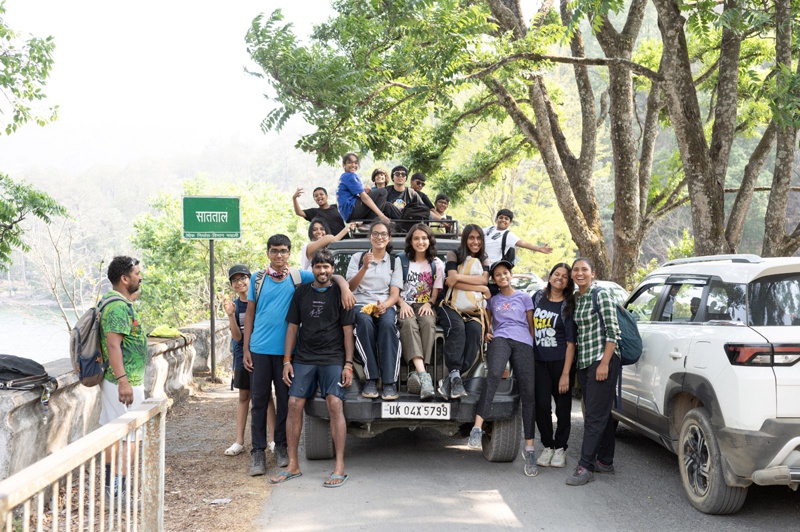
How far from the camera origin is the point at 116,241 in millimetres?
67312

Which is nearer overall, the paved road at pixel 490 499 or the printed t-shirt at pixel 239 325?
the paved road at pixel 490 499

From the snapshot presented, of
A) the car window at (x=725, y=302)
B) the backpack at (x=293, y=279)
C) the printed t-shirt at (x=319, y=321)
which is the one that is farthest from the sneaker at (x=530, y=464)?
the backpack at (x=293, y=279)

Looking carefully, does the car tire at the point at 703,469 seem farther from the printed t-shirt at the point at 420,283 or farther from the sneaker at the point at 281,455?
the sneaker at the point at 281,455

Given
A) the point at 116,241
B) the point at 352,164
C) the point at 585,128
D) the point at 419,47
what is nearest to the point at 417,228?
the point at 352,164

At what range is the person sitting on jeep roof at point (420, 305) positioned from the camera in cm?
672

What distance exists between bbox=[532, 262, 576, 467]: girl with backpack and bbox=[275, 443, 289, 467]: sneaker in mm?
2322

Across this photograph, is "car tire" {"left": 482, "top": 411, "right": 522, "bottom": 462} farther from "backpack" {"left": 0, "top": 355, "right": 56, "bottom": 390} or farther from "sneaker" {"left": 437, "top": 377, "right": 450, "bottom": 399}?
"backpack" {"left": 0, "top": 355, "right": 56, "bottom": 390}

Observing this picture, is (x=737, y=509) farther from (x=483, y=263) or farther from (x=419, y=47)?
(x=419, y=47)

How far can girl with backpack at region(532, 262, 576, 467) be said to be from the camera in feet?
22.4

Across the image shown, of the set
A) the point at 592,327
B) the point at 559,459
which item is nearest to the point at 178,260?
the point at 559,459

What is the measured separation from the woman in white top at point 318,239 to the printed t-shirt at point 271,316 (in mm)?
1308

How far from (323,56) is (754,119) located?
1089 centimetres

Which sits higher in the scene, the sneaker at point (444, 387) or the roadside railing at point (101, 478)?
the roadside railing at point (101, 478)

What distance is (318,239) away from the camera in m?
9.20
